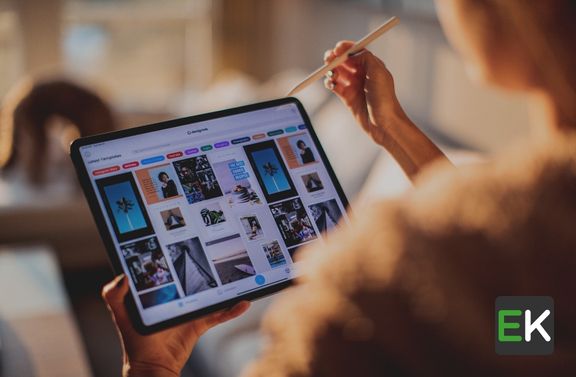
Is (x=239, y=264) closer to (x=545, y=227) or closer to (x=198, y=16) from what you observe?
(x=545, y=227)

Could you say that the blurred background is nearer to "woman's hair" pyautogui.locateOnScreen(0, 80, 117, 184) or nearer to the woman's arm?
"woman's hair" pyautogui.locateOnScreen(0, 80, 117, 184)

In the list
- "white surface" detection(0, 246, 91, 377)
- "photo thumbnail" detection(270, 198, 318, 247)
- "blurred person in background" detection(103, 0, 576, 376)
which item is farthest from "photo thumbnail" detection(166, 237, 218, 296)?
"white surface" detection(0, 246, 91, 377)

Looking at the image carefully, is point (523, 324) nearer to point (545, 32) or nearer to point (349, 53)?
point (545, 32)

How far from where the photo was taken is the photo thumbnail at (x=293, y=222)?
0.97 meters

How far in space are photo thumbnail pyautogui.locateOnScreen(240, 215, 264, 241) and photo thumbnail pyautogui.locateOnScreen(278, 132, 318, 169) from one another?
0.11 metres

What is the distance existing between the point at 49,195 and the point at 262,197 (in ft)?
7.07

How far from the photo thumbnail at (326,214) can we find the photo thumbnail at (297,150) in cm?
7

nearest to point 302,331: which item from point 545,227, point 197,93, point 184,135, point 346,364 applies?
point 346,364

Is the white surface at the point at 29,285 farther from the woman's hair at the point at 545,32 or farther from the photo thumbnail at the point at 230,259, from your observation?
the woman's hair at the point at 545,32

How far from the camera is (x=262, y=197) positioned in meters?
0.98

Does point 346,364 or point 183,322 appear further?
point 183,322

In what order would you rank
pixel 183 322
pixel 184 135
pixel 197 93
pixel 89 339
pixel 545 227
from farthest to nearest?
pixel 197 93, pixel 89 339, pixel 184 135, pixel 183 322, pixel 545 227

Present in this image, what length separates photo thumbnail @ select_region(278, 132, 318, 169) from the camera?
3.41ft

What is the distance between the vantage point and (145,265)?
0.90m
